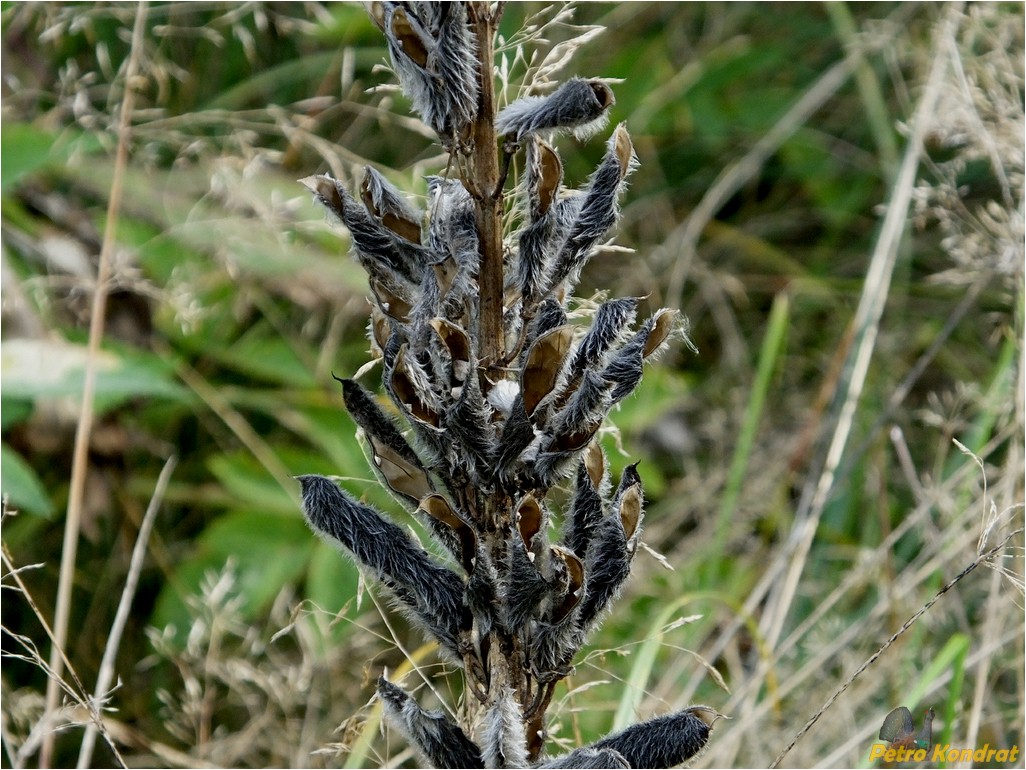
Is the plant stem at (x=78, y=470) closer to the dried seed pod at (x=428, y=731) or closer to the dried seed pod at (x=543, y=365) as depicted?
the dried seed pod at (x=428, y=731)

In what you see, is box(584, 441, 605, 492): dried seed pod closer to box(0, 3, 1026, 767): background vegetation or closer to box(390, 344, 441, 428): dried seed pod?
box(390, 344, 441, 428): dried seed pod

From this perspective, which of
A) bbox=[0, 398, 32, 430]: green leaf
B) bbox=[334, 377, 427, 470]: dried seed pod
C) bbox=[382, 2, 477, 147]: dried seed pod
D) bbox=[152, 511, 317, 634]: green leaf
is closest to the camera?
bbox=[382, 2, 477, 147]: dried seed pod

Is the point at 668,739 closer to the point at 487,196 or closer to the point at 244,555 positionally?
the point at 487,196

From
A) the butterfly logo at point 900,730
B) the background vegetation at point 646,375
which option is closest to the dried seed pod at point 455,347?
the background vegetation at point 646,375

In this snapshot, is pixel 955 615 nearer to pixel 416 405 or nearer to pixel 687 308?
pixel 687 308

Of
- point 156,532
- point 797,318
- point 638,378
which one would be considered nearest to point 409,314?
→ point 638,378

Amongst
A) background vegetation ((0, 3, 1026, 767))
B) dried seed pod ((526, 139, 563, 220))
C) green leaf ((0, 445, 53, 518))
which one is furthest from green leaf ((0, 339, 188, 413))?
dried seed pod ((526, 139, 563, 220))
